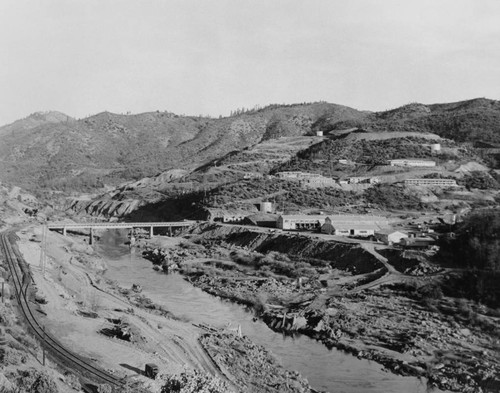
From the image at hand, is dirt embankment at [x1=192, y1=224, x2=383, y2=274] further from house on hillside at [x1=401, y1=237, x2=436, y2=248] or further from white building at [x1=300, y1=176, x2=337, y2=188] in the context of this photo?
white building at [x1=300, y1=176, x2=337, y2=188]

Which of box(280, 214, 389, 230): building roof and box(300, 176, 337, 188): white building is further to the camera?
box(300, 176, 337, 188): white building

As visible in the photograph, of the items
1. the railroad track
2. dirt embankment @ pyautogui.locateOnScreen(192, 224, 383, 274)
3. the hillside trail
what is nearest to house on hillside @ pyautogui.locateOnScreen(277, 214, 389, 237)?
dirt embankment @ pyautogui.locateOnScreen(192, 224, 383, 274)

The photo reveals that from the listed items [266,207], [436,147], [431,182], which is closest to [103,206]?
[266,207]

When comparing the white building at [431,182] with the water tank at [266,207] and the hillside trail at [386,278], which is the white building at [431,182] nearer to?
the water tank at [266,207]

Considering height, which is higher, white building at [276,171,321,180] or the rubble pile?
white building at [276,171,321,180]

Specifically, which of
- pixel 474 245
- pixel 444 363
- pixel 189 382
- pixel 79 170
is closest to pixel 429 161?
pixel 474 245

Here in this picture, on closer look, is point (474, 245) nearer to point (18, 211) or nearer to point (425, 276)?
point (425, 276)

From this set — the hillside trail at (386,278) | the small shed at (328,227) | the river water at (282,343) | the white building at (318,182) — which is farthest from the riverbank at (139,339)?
the white building at (318,182)
